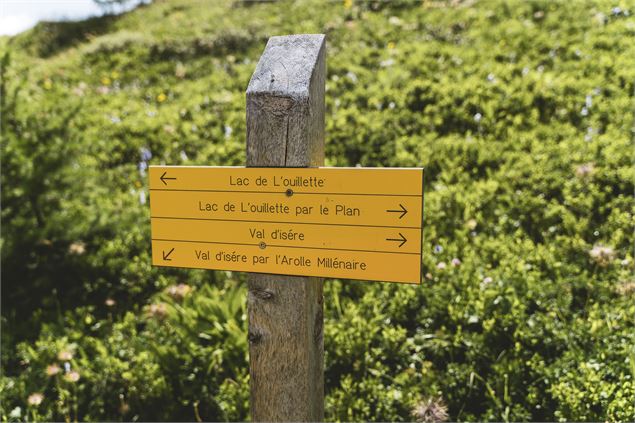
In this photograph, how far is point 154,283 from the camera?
4.62m

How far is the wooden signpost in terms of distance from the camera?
1938mm

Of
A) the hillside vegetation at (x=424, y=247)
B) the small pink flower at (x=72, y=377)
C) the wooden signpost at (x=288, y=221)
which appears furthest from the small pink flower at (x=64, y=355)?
the wooden signpost at (x=288, y=221)

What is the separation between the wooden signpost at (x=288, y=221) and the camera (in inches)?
76.3

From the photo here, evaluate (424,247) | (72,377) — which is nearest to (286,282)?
(72,377)

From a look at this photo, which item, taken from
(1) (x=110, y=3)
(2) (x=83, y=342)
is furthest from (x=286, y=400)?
(1) (x=110, y=3)

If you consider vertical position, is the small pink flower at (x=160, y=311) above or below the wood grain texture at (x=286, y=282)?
below

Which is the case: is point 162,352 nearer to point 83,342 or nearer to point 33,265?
point 83,342

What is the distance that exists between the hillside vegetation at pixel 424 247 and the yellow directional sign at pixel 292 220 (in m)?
1.50

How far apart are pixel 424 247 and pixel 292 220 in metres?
2.44

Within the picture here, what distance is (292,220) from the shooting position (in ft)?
6.60

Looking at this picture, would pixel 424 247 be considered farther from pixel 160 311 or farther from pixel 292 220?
pixel 292 220

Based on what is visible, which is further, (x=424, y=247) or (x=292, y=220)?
(x=424, y=247)

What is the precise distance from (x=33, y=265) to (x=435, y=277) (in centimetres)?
360

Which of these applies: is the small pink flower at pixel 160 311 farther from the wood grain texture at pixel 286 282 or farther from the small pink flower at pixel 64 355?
the wood grain texture at pixel 286 282
